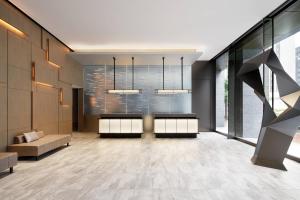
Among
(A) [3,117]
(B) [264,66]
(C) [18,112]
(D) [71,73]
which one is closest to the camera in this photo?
(A) [3,117]

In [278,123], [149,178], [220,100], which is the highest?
[220,100]

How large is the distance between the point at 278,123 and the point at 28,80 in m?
6.13

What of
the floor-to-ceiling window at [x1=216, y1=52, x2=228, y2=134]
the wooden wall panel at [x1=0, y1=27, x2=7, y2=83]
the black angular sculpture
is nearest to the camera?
the black angular sculpture

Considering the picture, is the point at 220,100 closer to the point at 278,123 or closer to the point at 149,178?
the point at 278,123

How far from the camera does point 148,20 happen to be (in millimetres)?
6984

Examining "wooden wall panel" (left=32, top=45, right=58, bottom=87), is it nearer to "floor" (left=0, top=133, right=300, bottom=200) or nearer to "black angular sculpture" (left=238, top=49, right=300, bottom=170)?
"floor" (left=0, top=133, right=300, bottom=200)

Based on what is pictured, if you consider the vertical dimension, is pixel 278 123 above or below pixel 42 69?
below

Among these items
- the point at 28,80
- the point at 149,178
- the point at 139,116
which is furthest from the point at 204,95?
the point at 149,178

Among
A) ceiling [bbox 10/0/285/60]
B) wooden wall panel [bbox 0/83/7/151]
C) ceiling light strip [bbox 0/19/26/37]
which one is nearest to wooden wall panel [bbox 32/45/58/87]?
ceiling light strip [bbox 0/19/26/37]

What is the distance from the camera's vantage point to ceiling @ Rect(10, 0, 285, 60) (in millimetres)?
5906

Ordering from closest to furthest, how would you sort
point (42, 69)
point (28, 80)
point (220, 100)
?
1. point (28, 80)
2. point (42, 69)
3. point (220, 100)

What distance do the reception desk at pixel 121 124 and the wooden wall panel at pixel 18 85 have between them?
3935 mm

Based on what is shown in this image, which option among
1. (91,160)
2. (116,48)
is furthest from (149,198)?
(116,48)

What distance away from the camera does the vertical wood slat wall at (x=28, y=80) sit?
5.78 metres
